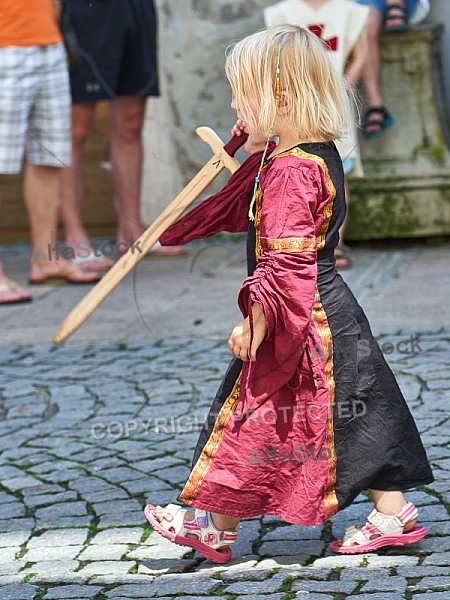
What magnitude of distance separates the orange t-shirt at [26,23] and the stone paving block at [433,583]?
12.1 ft

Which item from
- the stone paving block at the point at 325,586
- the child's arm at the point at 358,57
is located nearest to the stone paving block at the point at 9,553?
the stone paving block at the point at 325,586

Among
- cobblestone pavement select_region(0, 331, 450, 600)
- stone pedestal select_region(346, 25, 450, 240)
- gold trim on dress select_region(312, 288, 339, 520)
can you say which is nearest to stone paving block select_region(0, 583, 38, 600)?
cobblestone pavement select_region(0, 331, 450, 600)

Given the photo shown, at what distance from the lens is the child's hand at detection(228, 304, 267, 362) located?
258cm

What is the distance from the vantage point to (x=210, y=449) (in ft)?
9.09

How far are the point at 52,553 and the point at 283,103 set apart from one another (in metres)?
1.23

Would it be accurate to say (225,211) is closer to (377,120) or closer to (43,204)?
(43,204)

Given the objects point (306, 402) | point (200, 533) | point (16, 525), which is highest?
point (306, 402)

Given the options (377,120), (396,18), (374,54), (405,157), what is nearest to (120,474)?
(377,120)

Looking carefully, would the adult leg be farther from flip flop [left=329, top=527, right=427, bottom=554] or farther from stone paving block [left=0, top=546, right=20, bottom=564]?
flip flop [left=329, top=527, right=427, bottom=554]

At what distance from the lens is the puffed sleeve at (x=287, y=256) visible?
2.56 m

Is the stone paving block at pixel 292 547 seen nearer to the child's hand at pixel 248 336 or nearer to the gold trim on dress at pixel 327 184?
A: the child's hand at pixel 248 336

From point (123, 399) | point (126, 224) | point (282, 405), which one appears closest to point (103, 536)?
point (282, 405)

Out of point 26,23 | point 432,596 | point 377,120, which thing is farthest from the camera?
point 377,120

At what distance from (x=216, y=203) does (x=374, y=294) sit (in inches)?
108
